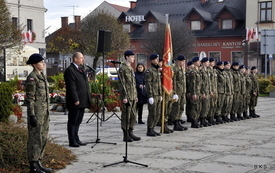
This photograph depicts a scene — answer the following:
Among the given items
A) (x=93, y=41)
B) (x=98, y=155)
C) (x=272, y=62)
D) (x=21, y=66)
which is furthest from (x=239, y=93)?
(x=272, y=62)

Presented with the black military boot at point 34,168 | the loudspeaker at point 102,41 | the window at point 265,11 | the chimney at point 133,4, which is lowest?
the black military boot at point 34,168

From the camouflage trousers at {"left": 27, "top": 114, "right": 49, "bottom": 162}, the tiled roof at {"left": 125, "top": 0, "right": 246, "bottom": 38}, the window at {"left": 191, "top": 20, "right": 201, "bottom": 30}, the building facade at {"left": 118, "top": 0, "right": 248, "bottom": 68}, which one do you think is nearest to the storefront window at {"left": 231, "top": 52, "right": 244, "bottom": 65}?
the building facade at {"left": 118, "top": 0, "right": 248, "bottom": 68}

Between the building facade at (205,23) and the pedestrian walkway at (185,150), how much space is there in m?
39.2

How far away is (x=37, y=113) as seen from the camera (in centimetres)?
803

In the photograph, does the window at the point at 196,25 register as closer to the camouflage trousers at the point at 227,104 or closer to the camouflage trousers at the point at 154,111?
the camouflage trousers at the point at 227,104

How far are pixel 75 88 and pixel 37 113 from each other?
268 centimetres

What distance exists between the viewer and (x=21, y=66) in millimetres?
38719

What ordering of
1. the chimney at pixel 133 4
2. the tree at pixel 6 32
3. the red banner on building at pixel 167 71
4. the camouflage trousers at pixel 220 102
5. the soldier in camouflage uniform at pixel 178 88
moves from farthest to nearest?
the chimney at pixel 133 4 → the tree at pixel 6 32 → the camouflage trousers at pixel 220 102 → the soldier in camouflage uniform at pixel 178 88 → the red banner on building at pixel 167 71

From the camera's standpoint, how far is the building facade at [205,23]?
5538cm

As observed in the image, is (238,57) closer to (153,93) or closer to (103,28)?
(103,28)

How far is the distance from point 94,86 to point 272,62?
123 feet

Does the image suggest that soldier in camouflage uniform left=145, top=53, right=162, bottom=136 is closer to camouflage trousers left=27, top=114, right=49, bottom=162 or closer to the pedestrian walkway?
the pedestrian walkway

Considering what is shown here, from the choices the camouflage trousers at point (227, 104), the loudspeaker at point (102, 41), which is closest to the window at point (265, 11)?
the camouflage trousers at point (227, 104)

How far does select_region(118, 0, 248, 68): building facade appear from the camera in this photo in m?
55.4
